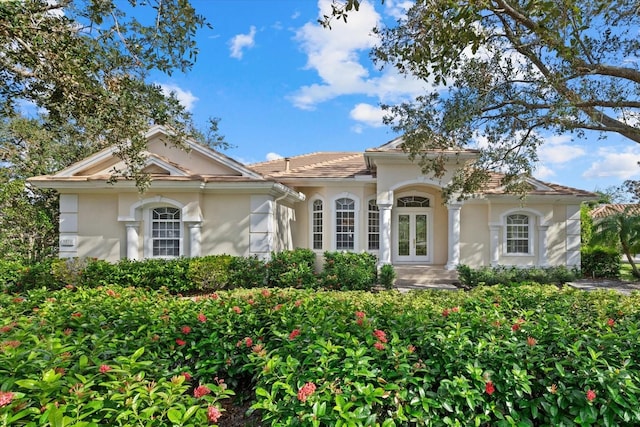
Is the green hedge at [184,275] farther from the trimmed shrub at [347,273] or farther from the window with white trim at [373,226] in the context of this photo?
the window with white trim at [373,226]

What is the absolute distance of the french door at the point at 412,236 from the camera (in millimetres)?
16156

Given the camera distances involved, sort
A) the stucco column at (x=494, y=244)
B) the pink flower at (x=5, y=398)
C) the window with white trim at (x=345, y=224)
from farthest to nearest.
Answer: the window with white trim at (x=345, y=224) < the stucco column at (x=494, y=244) < the pink flower at (x=5, y=398)

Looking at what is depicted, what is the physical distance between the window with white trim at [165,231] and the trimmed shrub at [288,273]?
3.84 m

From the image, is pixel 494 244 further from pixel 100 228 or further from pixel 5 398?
pixel 5 398

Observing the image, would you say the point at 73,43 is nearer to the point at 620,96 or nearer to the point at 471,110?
the point at 471,110

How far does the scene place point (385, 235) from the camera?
14.5 meters

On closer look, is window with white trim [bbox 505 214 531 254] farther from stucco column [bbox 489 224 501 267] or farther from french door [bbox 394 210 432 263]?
french door [bbox 394 210 432 263]

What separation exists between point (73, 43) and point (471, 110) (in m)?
9.06

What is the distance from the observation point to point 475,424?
9.00 ft

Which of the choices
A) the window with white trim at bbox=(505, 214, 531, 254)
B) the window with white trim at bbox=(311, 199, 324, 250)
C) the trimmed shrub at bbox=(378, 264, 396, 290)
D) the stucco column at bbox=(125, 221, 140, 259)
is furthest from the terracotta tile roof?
the window with white trim at bbox=(505, 214, 531, 254)

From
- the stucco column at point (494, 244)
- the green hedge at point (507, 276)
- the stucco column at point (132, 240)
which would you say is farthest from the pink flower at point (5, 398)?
the stucco column at point (494, 244)

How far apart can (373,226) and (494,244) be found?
530 cm

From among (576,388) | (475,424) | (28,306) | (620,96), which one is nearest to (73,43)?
(28,306)

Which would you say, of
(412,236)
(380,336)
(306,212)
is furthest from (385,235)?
(380,336)
